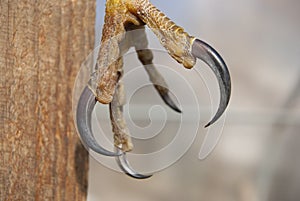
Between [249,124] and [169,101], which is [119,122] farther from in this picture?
[249,124]

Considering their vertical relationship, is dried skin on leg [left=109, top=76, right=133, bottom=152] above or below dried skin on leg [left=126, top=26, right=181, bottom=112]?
below

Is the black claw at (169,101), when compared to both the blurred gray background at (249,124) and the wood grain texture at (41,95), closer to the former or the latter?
the wood grain texture at (41,95)

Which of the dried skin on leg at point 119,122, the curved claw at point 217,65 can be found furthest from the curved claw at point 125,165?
the curved claw at point 217,65

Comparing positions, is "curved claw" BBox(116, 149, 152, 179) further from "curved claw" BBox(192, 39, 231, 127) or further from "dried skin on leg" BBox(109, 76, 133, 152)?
"curved claw" BBox(192, 39, 231, 127)

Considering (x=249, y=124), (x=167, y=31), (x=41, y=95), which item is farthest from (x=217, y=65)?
(x=249, y=124)

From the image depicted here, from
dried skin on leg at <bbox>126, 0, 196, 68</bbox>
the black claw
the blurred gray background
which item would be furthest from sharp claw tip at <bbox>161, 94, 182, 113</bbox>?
the blurred gray background

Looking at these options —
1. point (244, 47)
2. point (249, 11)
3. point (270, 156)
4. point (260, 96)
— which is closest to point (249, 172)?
point (270, 156)
